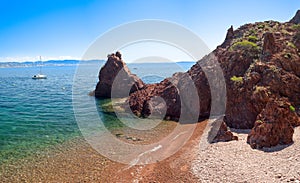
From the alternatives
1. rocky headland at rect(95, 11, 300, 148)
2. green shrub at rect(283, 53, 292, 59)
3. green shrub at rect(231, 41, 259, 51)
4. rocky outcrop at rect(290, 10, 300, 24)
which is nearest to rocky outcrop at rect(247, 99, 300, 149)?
rocky headland at rect(95, 11, 300, 148)

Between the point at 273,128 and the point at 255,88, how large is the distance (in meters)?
7.54

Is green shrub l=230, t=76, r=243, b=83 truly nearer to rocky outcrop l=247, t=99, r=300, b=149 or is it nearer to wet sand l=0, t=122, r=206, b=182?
rocky outcrop l=247, t=99, r=300, b=149

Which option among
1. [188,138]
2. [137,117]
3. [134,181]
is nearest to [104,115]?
[137,117]

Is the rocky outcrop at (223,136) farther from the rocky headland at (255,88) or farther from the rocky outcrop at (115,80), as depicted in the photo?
the rocky outcrop at (115,80)

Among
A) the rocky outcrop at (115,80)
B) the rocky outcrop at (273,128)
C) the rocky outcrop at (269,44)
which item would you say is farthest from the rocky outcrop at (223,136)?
the rocky outcrop at (115,80)

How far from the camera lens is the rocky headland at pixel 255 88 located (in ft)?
58.2

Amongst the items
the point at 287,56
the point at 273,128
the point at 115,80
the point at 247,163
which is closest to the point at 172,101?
the point at 287,56

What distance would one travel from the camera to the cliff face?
58.0 feet

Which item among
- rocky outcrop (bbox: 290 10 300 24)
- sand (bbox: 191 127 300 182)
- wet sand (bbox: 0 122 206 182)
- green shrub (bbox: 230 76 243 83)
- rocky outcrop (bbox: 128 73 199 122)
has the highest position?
rocky outcrop (bbox: 290 10 300 24)

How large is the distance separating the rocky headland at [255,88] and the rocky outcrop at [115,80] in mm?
12137

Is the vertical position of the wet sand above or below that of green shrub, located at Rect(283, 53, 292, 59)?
below

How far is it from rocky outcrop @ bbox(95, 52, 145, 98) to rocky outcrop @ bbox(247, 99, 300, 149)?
34022mm

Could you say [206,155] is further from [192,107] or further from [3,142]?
[3,142]

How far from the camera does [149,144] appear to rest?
74.2ft
